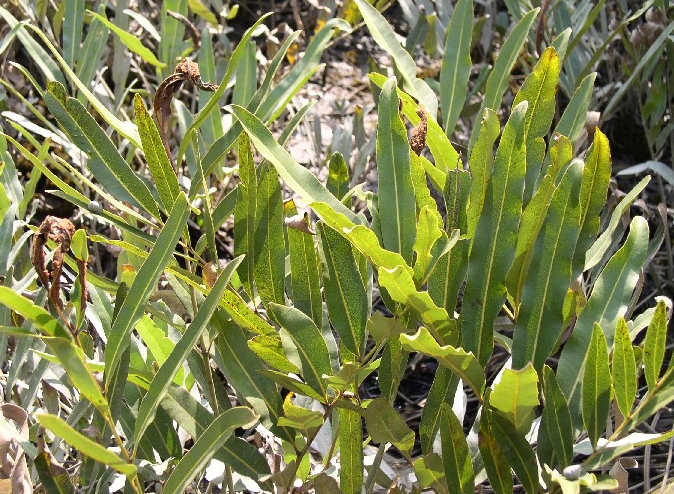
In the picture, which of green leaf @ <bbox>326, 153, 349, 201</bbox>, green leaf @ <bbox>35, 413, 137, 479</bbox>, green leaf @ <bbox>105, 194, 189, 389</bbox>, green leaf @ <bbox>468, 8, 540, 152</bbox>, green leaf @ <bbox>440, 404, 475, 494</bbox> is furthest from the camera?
green leaf @ <bbox>468, 8, 540, 152</bbox>

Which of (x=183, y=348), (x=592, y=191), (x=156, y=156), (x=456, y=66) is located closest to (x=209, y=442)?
(x=183, y=348)

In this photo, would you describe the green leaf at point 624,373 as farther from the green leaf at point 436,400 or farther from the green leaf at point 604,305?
the green leaf at point 436,400

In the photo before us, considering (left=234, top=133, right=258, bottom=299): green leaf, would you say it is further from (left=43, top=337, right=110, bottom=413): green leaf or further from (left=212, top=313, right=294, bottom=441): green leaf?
(left=43, top=337, right=110, bottom=413): green leaf

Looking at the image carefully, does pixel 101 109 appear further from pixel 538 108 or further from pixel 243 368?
pixel 538 108

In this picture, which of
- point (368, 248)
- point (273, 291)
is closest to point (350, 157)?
point (273, 291)

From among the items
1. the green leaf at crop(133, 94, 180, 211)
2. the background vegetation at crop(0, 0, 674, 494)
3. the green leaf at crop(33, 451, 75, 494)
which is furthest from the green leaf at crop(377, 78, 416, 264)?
the green leaf at crop(33, 451, 75, 494)
